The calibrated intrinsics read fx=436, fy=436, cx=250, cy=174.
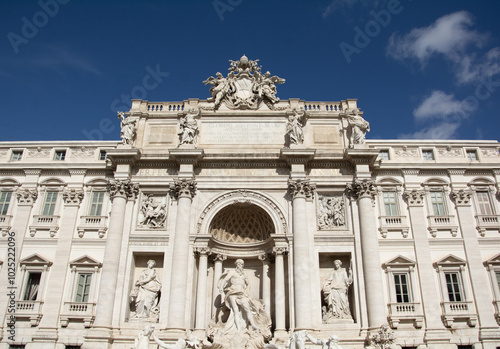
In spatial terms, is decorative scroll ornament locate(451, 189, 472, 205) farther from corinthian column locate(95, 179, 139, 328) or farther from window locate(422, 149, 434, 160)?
corinthian column locate(95, 179, 139, 328)

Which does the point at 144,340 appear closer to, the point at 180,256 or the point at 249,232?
the point at 180,256

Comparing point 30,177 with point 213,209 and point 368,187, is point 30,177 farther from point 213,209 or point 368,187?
point 368,187

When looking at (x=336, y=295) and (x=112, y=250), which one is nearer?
(x=336, y=295)

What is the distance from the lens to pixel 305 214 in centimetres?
2370

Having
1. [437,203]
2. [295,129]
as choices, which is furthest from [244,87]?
[437,203]

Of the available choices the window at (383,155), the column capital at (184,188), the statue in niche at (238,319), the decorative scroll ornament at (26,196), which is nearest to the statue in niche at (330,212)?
the window at (383,155)

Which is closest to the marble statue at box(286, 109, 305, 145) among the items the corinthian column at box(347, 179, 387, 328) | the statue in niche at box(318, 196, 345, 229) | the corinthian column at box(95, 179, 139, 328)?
the statue in niche at box(318, 196, 345, 229)

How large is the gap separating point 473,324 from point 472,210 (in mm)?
6329

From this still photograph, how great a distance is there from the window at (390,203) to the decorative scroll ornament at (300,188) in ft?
14.6

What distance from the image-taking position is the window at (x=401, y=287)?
22672mm

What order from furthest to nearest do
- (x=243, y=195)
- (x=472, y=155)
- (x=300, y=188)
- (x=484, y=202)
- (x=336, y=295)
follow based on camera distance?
(x=472, y=155)
(x=484, y=202)
(x=243, y=195)
(x=300, y=188)
(x=336, y=295)

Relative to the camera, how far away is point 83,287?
23.3 meters

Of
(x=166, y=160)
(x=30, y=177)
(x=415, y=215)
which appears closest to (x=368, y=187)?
(x=415, y=215)

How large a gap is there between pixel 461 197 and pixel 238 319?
14331mm
